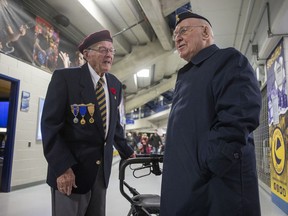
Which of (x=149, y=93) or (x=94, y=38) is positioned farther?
(x=149, y=93)

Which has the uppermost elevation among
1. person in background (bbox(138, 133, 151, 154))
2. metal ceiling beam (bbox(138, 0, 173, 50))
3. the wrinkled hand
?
metal ceiling beam (bbox(138, 0, 173, 50))

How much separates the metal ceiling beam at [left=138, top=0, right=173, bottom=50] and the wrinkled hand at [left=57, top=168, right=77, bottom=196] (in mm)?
4689

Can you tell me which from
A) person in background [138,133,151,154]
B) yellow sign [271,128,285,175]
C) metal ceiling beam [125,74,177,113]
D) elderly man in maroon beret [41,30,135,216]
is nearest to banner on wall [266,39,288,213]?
yellow sign [271,128,285,175]

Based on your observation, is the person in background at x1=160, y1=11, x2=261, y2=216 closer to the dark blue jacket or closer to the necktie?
the dark blue jacket

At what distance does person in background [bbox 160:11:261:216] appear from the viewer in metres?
1.02

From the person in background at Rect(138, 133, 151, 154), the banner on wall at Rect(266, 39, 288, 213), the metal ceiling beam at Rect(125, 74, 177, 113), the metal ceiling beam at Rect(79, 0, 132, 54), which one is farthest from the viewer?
the person in background at Rect(138, 133, 151, 154)

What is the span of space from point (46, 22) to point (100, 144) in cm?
504

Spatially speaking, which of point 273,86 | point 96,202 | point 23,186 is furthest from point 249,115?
point 23,186

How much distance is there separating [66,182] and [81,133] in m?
0.27

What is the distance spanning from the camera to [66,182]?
1.28 m

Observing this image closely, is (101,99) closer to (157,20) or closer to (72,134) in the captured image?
(72,134)

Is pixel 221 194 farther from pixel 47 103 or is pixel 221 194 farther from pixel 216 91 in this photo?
pixel 47 103

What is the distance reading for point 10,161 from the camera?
4.66 m

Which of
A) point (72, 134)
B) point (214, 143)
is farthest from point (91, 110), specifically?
point (214, 143)
